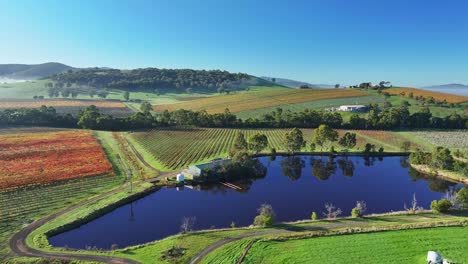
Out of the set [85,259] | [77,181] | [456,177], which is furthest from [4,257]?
[456,177]

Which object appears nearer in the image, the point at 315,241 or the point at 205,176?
the point at 315,241

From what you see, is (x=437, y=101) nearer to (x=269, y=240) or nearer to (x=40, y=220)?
(x=269, y=240)

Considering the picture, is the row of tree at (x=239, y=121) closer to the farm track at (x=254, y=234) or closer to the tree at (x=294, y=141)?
the tree at (x=294, y=141)

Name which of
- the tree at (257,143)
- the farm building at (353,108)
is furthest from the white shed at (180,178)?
the farm building at (353,108)

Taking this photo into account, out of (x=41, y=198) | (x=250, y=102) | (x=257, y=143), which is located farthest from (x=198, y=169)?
(x=250, y=102)

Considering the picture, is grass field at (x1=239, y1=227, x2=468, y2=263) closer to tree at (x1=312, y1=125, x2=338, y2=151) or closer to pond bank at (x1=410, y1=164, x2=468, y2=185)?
pond bank at (x1=410, y1=164, x2=468, y2=185)

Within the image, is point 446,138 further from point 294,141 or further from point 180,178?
point 180,178
